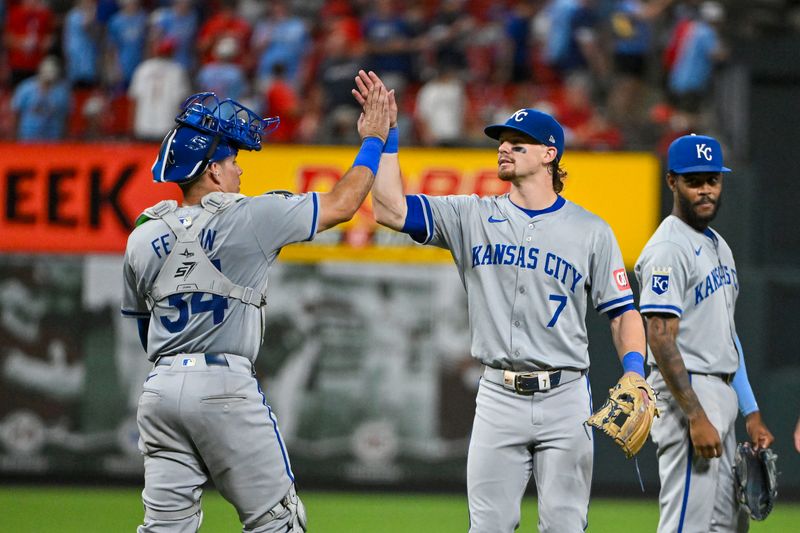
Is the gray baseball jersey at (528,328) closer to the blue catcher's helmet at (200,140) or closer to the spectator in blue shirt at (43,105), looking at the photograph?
the blue catcher's helmet at (200,140)

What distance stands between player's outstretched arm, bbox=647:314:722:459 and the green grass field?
3335mm

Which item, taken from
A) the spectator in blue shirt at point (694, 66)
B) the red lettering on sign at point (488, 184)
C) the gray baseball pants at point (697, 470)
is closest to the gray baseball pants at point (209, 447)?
the gray baseball pants at point (697, 470)

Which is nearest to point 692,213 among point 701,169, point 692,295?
point 701,169

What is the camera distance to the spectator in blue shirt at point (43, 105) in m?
11.1

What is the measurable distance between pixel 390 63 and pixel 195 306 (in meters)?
8.10

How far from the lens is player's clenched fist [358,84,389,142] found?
503cm

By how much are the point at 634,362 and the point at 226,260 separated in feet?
5.70

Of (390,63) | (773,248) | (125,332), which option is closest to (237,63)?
(390,63)

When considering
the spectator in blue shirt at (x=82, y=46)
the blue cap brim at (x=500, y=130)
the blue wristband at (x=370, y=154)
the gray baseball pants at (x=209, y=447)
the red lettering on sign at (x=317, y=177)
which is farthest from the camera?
the spectator in blue shirt at (x=82, y=46)

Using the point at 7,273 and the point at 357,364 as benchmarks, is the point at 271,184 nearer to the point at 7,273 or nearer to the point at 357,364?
the point at 357,364

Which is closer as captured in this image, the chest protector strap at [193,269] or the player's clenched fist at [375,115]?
the chest protector strap at [193,269]

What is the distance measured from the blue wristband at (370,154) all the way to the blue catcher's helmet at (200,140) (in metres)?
0.47

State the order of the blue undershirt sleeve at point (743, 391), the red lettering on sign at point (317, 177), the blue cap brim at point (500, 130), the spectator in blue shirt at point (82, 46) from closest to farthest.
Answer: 1. the blue cap brim at point (500, 130)
2. the blue undershirt sleeve at point (743, 391)
3. the red lettering on sign at point (317, 177)
4. the spectator in blue shirt at point (82, 46)

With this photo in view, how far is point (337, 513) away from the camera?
372 inches
